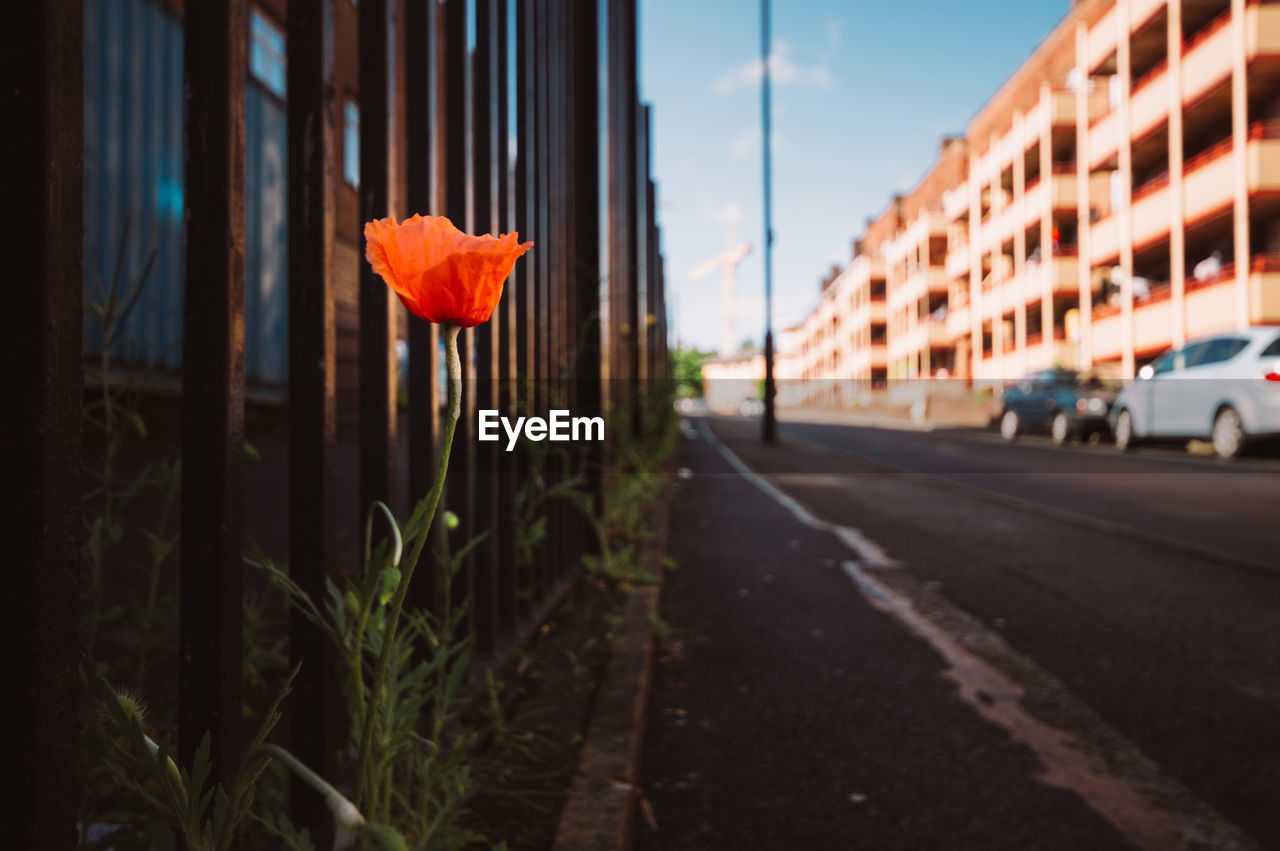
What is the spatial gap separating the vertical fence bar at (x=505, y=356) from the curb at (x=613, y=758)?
0.37m

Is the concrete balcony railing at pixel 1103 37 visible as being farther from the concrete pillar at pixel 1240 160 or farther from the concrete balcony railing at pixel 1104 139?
the concrete pillar at pixel 1240 160

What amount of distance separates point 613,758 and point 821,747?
626mm

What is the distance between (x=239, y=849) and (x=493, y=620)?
3.66ft

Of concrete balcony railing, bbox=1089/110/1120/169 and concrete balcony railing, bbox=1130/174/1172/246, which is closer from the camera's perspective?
concrete balcony railing, bbox=1130/174/1172/246

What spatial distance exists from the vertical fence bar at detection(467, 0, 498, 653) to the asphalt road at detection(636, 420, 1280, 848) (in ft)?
1.82

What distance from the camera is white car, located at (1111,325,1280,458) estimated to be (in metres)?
10.8

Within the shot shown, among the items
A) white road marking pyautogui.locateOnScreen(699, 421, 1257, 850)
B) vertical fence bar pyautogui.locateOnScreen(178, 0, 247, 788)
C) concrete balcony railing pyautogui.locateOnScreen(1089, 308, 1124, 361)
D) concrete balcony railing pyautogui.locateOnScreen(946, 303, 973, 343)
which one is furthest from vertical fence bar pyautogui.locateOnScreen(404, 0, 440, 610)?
concrete balcony railing pyautogui.locateOnScreen(946, 303, 973, 343)

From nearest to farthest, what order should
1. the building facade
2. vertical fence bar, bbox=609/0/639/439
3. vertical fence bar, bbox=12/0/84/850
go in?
vertical fence bar, bbox=12/0/84/850
vertical fence bar, bbox=609/0/639/439
the building facade

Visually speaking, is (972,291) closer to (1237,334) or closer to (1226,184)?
(1226,184)

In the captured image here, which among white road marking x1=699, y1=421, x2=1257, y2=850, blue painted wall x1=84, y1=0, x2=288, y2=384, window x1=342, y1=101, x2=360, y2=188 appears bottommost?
white road marking x1=699, y1=421, x2=1257, y2=850

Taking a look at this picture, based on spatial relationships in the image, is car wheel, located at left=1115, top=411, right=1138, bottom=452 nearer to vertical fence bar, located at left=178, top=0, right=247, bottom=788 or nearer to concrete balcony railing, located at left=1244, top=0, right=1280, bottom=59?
concrete balcony railing, located at left=1244, top=0, right=1280, bottom=59

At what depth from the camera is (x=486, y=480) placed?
84.9 inches

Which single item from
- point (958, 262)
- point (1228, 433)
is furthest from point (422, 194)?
point (958, 262)

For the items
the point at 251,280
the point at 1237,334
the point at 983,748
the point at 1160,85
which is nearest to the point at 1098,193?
the point at 1160,85
